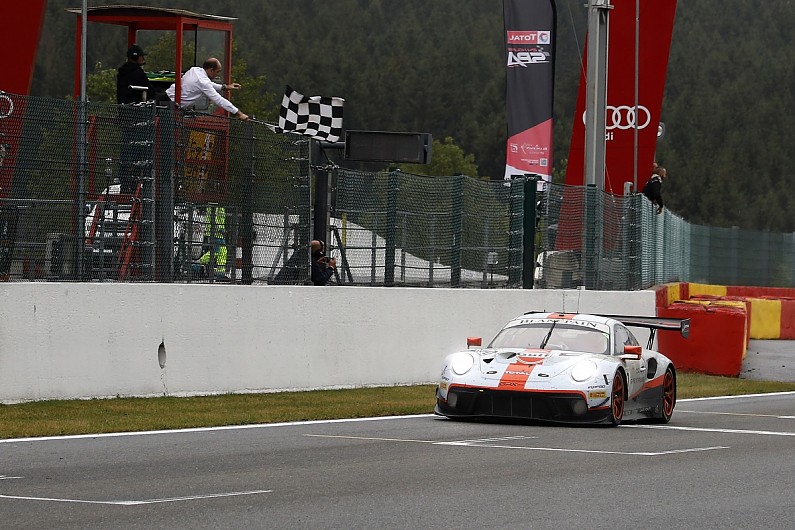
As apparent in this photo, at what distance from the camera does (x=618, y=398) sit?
556 inches

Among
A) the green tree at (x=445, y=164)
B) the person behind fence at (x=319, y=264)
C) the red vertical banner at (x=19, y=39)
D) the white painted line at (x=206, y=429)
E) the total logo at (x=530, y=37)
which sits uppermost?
the green tree at (x=445, y=164)

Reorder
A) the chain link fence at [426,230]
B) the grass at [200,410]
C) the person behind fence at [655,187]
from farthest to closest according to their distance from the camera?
the person behind fence at [655,187], the chain link fence at [426,230], the grass at [200,410]

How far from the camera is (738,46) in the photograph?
160m

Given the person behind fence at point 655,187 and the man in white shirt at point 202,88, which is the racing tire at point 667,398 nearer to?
the man in white shirt at point 202,88

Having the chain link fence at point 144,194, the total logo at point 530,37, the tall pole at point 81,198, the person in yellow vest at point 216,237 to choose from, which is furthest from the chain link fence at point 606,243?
the tall pole at point 81,198

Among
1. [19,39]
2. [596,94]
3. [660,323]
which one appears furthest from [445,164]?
[660,323]

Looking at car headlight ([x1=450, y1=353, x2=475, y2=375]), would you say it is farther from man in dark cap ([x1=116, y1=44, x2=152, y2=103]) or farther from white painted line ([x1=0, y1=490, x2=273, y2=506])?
white painted line ([x1=0, y1=490, x2=273, y2=506])

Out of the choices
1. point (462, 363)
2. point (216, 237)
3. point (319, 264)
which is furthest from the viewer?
point (319, 264)

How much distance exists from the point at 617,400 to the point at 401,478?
196 inches

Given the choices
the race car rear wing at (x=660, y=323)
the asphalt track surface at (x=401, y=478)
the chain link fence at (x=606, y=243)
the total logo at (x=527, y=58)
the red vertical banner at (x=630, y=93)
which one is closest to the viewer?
the asphalt track surface at (x=401, y=478)

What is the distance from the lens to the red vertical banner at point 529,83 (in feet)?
84.1

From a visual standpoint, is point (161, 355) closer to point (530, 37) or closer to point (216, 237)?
point (216, 237)

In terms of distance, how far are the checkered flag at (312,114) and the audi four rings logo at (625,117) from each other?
9.72 m

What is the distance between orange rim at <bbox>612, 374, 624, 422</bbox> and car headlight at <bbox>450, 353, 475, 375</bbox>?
4.46ft
